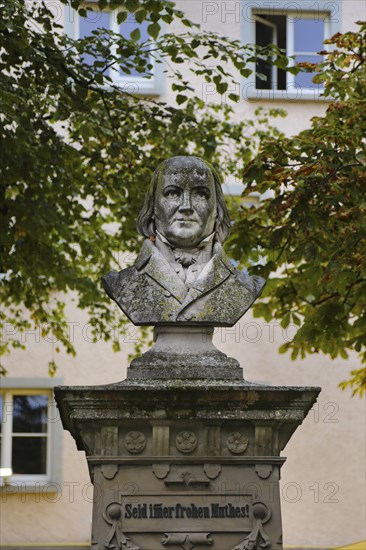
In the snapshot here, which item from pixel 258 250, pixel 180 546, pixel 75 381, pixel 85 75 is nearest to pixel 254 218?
pixel 258 250

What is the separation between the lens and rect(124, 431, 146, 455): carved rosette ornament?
28.9 feet

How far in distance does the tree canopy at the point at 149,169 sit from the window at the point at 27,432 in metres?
4.66

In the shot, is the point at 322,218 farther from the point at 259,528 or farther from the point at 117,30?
the point at 117,30

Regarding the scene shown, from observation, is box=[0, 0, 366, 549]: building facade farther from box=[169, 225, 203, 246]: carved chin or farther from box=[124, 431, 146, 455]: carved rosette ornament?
box=[124, 431, 146, 455]: carved rosette ornament

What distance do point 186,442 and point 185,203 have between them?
148cm

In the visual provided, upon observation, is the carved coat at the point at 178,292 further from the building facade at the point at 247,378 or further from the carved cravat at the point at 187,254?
the building facade at the point at 247,378

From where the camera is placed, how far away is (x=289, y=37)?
23641mm

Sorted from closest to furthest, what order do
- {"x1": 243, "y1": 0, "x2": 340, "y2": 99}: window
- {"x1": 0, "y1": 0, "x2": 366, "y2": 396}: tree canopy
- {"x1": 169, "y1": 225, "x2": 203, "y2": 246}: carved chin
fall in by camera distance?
{"x1": 169, "y1": 225, "x2": 203, "y2": 246}: carved chin < {"x1": 0, "y1": 0, "x2": 366, "y2": 396}: tree canopy < {"x1": 243, "y1": 0, "x2": 340, "y2": 99}: window

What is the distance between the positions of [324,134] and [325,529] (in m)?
9.41

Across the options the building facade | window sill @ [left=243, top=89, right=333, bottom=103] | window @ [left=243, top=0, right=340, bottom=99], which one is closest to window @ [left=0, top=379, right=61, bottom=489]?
the building facade

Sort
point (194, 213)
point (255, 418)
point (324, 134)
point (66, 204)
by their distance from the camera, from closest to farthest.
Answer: point (255, 418), point (194, 213), point (324, 134), point (66, 204)

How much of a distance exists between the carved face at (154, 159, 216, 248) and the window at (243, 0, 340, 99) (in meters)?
13.2

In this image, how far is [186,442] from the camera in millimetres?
8812

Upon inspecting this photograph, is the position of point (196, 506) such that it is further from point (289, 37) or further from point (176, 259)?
point (289, 37)
